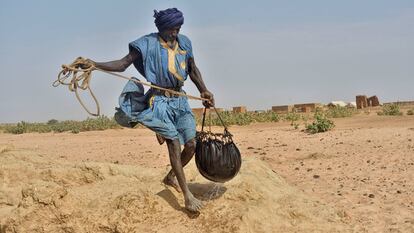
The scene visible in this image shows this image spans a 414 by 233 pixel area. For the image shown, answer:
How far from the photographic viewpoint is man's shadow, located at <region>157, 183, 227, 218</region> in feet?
16.8

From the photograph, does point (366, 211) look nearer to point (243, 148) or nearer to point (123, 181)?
point (123, 181)

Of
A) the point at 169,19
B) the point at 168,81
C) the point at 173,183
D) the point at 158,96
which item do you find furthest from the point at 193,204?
the point at 169,19

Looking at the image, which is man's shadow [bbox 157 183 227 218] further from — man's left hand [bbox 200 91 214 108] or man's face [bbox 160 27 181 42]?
man's face [bbox 160 27 181 42]

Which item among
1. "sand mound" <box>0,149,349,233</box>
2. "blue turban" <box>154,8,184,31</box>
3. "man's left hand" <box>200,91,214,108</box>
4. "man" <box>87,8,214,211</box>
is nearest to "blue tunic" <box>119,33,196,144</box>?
"man" <box>87,8,214,211</box>

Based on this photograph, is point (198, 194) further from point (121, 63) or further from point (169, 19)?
point (169, 19)

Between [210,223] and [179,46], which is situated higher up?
[179,46]

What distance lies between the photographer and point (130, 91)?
506 cm

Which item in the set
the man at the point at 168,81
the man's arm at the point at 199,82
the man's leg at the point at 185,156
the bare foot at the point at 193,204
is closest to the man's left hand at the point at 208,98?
the man's arm at the point at 199,82

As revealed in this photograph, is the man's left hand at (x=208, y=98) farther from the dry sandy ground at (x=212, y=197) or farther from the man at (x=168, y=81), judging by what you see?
the dry sandy ground at (x=212, y=197)

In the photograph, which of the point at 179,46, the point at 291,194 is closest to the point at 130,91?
the point at 179,46

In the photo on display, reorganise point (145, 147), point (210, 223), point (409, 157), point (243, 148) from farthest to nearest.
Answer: point (145, 147)
point (243, 148)
point (409, 157)
point (210, 223)

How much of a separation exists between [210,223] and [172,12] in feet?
6.07

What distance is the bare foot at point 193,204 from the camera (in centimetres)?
492

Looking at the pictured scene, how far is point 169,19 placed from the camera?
5.03 meters
